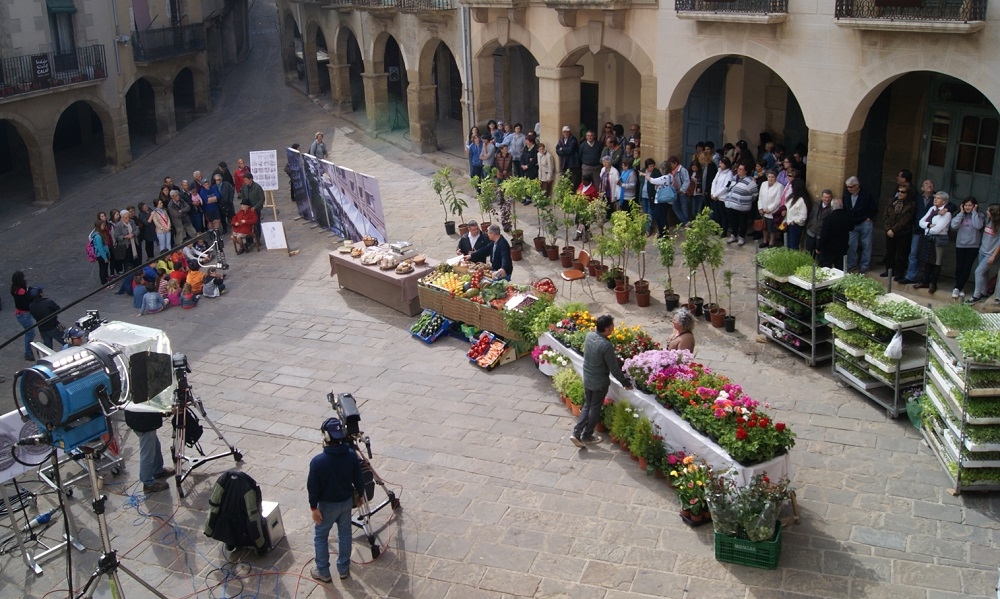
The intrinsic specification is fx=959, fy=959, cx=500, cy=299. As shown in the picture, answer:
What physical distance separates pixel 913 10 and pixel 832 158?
285 centimetres

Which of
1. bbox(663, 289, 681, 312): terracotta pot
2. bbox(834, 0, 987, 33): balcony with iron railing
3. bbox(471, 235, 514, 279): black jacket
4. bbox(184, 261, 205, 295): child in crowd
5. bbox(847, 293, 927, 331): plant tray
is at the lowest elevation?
bbox(184, 261, 205, 295): child in crowd

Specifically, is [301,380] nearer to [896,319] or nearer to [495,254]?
[495,254]

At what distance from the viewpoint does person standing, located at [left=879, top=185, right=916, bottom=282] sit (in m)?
15.5

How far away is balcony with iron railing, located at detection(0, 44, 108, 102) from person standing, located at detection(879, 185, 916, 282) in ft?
73.1

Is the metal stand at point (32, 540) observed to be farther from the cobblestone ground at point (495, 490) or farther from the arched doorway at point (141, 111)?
the arched doorway at point (141, 111)

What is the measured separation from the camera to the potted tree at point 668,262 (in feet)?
48.9

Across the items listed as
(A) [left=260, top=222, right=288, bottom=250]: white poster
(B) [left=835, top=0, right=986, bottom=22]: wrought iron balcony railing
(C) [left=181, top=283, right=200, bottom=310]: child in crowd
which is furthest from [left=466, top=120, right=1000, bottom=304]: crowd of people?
(C) [left=181, top=283, right=200, bottom=310]: child in crowd

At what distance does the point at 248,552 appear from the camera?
10352mm

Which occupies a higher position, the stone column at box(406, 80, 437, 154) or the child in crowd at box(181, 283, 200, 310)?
the stone column at box(406, 80, 437, 154)

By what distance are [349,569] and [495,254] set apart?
293 inches

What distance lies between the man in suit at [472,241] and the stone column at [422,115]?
12762 millimetres

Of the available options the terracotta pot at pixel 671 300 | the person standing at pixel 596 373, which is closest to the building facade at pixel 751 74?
the terracotta pot at pixel 671 300

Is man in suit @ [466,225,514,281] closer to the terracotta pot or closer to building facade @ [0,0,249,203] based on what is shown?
the terracotta pot

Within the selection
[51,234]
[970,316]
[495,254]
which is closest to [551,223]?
[495,254]
